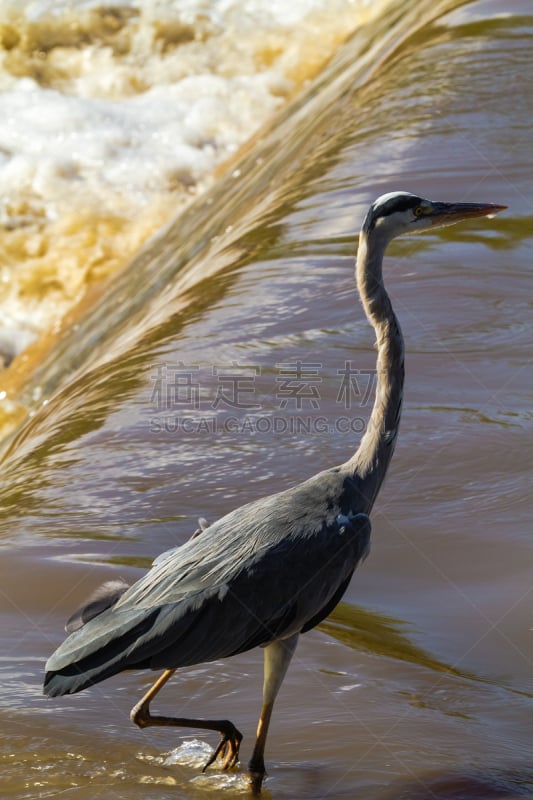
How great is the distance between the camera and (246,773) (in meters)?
4.18

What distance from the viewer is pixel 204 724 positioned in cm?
413

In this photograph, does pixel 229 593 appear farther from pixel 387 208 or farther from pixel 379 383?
pixel 387 208

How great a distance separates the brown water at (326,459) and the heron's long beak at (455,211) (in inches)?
65.2

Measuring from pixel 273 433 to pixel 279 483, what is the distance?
2.20ft

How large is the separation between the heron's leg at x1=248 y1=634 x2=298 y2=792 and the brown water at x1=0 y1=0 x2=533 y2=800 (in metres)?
0.08

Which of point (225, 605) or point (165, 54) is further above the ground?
point (165, 54)

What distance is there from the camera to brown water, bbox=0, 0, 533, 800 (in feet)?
14.0

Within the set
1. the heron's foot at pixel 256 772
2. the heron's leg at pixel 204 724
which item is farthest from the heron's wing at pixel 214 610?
the heron's foot at pixel 256 772

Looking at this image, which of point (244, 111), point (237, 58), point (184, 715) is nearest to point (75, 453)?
point (184, 715)

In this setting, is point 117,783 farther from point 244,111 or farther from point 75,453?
point 244,111

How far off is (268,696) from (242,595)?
356mm

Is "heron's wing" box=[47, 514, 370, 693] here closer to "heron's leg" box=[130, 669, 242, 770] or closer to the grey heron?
the grey heron

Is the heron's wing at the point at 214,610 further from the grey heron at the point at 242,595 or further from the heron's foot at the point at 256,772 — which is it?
the heron's foot at the point at 256,772

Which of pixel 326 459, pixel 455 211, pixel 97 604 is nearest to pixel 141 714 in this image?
pixel 97 604
